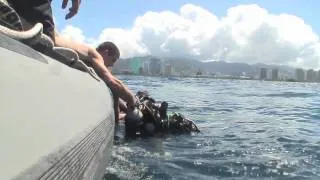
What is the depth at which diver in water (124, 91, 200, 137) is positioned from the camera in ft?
29.1

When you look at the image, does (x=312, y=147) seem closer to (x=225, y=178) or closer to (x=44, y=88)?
(x=225, y=178)

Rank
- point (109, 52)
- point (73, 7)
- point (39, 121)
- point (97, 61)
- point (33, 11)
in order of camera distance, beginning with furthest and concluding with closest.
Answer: point (109, 52), point (97, 61), point (73, 7), point (33, 11), point (39, 121)

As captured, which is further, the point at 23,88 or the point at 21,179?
the point at 23,88

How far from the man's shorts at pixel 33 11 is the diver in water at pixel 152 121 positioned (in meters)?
3.92

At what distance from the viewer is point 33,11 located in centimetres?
468

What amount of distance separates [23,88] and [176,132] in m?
7.94

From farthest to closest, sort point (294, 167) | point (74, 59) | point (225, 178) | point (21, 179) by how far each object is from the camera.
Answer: point (294, 167), point (225, 178), point (74, 59), point (21, 179)

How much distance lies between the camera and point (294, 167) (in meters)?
7.03

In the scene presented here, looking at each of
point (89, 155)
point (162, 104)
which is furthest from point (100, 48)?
point (89, 155)

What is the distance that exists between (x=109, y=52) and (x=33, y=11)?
391 centimetres

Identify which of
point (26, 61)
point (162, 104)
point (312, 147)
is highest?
point (26, 61)

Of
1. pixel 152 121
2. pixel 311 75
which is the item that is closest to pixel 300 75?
pixel 311 75

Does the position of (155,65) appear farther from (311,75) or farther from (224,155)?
(224,155)

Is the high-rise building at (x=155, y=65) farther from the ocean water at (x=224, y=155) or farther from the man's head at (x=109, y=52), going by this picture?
the man's head at (x=109, y=52)
